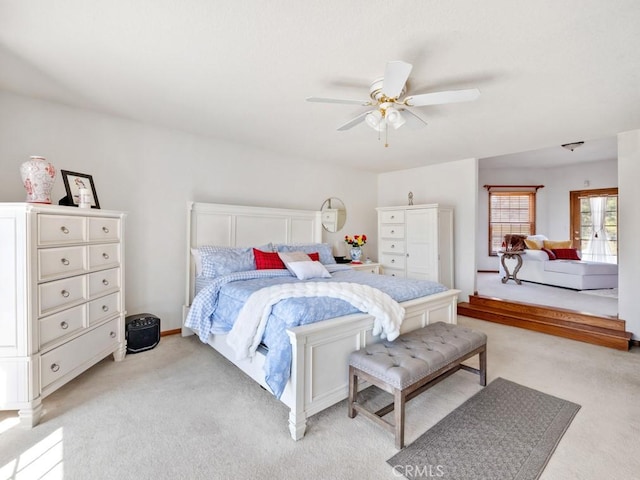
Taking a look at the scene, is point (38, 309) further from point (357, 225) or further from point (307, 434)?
point (357, 225)

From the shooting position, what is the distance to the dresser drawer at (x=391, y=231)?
5262mm

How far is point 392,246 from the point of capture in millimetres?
5387

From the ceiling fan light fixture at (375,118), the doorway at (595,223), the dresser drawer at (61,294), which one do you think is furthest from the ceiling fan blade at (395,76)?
the doorway at (595,223)

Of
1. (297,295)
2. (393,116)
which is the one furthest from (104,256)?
(393,116)

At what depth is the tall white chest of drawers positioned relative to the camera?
1987 millimetres

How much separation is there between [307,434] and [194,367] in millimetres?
1428

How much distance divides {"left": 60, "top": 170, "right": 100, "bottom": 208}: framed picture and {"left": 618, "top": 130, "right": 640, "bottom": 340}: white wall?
18.4 ft

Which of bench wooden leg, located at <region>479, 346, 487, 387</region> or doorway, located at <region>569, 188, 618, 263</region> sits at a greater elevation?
doorway, located at <region>569, 188, 618, 263</region>

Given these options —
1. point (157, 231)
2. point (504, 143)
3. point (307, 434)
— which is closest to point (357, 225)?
point (504, 143)

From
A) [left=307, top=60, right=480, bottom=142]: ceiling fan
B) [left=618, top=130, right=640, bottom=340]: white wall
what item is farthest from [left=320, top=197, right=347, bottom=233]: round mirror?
[left=618, top=130, right=640, bottom=340]: white wall

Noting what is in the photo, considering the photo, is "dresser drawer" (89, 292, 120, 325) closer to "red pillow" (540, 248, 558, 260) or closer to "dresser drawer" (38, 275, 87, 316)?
"dresser drawer" (38, 275, 87, 316)

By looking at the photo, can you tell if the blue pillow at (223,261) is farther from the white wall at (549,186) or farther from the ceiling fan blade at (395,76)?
the white wall at (549,186)

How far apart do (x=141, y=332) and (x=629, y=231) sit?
552cm

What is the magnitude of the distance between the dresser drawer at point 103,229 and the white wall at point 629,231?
18.1ft
